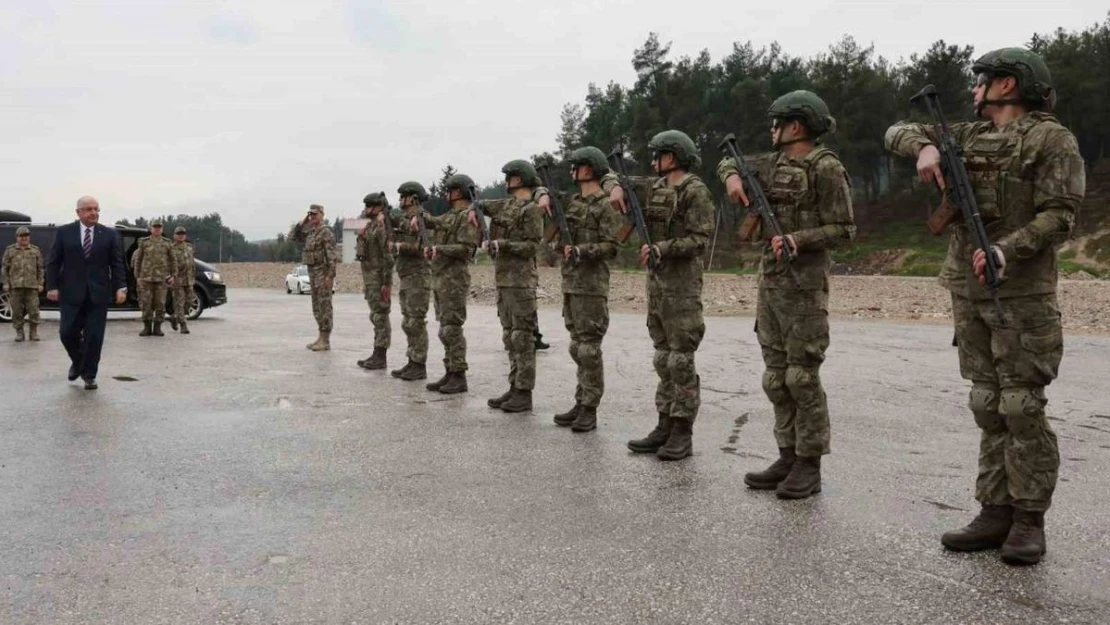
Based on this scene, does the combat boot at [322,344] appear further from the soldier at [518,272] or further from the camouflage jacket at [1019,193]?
the camouflage jacket at [1019,193]

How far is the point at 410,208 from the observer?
1006 cm

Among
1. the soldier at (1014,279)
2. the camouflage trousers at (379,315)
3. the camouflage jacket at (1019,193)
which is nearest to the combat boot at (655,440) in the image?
the soldier at (1014,279)

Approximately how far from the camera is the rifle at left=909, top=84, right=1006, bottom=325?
12.7 feet

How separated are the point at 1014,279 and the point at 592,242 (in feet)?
11.7

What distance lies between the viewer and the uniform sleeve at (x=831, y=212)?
491 centimetres

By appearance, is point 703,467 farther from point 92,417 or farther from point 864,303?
point 864,303

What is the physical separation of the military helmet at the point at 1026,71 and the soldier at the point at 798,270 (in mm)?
1047

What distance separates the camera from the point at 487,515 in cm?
459

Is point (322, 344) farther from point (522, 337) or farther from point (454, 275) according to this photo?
point (522, 337)

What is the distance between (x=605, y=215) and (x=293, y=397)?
3595 millimetres

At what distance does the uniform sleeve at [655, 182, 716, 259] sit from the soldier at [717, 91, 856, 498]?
0.73 meters

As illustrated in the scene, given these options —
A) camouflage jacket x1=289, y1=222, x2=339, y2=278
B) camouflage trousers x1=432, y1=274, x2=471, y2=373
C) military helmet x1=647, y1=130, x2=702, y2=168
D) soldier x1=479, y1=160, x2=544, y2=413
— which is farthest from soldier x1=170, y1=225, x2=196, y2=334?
military helmet x1=647, y1=130, x2=702, y2=168

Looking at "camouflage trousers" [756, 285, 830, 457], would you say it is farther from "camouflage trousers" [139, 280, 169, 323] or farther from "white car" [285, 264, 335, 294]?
"white car" [285, 264, 335, 294]

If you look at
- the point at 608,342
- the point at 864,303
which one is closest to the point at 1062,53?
the point at 864,303
